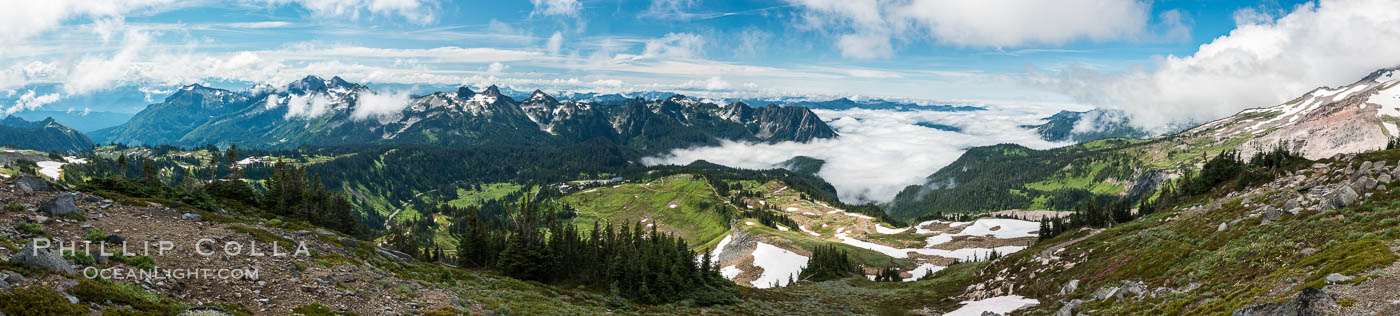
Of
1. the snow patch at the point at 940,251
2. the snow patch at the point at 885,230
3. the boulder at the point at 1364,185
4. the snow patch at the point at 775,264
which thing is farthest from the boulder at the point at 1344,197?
the snow patch at the point at 885,230

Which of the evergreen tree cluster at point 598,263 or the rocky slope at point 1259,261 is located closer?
the rocky slope at point 1259,261

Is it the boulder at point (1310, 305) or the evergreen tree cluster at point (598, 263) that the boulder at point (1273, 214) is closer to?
the boulder at point (1310, 305)

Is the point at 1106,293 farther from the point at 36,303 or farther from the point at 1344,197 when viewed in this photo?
the point at 36,303

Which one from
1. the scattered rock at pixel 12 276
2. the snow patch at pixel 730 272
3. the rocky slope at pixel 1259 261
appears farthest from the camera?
the snow patch at pixel 730 272

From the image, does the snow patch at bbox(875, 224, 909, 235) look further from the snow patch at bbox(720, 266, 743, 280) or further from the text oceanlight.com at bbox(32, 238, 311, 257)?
the text oceanlight.com at bbox(32, 238, 311, 257)

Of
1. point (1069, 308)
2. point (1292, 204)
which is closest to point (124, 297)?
point (1069, 308)

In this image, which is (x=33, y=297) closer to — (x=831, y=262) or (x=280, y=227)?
(x=280, y=227)
